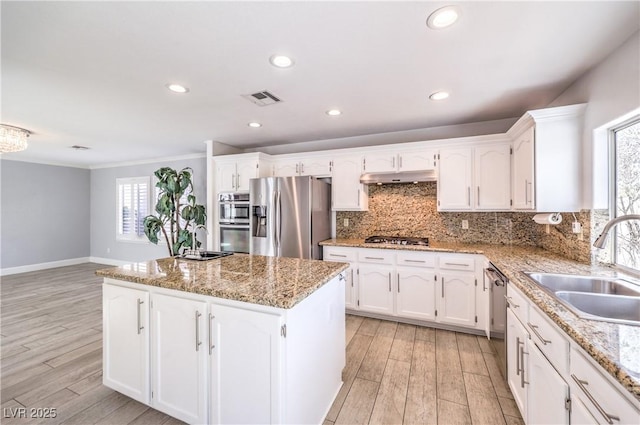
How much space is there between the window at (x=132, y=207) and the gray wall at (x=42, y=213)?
1186mm

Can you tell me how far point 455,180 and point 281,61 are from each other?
7.91 feet

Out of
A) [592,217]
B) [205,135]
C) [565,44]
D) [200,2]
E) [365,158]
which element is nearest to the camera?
[200,2]

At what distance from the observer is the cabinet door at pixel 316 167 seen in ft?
12.4

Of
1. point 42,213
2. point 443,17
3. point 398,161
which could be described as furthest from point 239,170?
point 42,213

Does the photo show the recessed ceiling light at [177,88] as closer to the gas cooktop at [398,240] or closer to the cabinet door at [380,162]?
the cabinet door at [380,162]

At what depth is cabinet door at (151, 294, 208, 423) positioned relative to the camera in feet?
5.10

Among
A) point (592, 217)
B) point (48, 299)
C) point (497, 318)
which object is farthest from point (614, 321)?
point (48, 299)

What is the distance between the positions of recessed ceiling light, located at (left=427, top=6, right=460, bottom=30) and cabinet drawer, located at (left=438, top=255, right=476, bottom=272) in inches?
87.7

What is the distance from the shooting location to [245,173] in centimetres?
402

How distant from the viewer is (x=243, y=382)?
143 cm

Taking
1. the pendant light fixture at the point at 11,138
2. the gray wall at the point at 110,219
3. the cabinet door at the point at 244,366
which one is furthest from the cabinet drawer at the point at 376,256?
the pendant light fixture at the point at 11,138

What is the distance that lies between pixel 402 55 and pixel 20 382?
3912mm

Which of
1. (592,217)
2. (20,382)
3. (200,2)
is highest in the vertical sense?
(200,2)

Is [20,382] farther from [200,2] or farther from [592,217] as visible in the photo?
[592,217]
